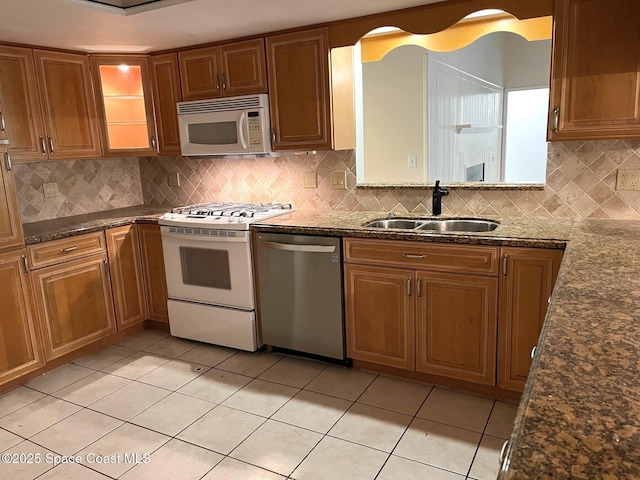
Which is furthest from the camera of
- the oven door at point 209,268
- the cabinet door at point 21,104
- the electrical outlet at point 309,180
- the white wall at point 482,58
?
the white wall at point 482,58

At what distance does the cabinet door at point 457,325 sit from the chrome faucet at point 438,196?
59cm

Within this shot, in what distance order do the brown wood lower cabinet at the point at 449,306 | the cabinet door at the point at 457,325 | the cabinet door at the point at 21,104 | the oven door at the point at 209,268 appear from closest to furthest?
1. the brown wood lower cabinet at the point at 449,306
2. the cabinet door at the point at 457,325
3. the cabinet door at the point at 21,104
4. the oven door at the point at 209,268

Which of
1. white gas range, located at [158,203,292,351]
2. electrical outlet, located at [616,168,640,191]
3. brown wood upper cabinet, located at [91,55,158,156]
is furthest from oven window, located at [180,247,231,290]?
electrical outlet, located at [616,168,640,191]

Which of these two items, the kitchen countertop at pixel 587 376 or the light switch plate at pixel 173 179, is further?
the light switch plate at pixel 173 179

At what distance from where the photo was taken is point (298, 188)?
358 centimetres

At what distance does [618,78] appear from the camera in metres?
2.30

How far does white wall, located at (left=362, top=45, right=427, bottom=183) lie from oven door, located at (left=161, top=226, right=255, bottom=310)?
118 centimetres

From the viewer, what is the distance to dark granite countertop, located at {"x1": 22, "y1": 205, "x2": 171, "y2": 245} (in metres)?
3.05

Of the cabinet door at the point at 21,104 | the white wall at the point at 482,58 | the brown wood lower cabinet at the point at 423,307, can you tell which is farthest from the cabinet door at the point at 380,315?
the cabinet door at the point at 21,104

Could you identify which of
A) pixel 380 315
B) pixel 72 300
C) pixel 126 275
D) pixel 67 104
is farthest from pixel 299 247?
pixel 67 104

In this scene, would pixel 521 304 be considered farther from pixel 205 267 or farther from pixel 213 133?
pixel 213 133

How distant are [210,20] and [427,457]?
254 cm

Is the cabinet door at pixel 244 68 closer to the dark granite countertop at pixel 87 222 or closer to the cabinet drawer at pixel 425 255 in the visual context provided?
the dark granite countertop at pixel 87 222

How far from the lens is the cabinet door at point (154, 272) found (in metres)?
3.58
